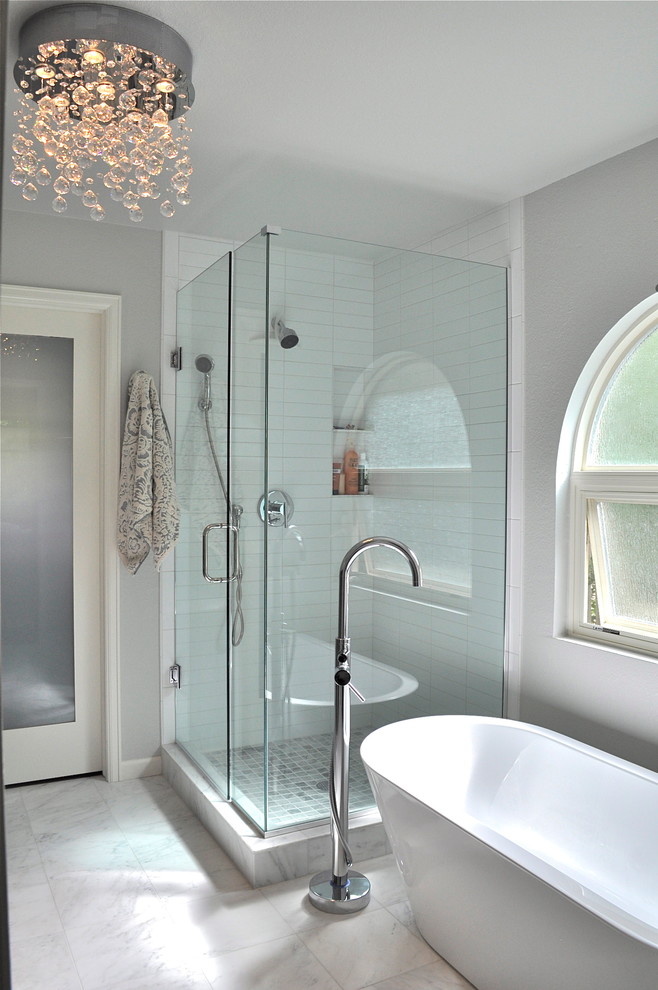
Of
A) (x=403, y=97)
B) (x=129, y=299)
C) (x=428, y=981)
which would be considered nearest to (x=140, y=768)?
(x=428, y=981)

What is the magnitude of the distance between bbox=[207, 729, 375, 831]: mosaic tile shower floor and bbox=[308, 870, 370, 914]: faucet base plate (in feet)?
0.77

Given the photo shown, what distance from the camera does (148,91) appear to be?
2098 millimetres

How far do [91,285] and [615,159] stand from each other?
2.35 m

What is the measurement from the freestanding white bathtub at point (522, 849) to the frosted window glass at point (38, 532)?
1.78 meters

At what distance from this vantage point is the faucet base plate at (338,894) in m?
2.62

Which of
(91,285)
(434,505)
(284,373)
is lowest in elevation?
(434,505)

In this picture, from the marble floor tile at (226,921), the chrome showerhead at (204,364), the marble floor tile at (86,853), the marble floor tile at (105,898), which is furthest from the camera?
the chrome showerhead at (204,364)

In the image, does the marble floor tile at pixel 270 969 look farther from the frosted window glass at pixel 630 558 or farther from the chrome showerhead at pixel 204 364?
the chrome showerhead at pixel 204 364

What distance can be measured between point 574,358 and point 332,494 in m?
1.09

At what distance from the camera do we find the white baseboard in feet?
12.3

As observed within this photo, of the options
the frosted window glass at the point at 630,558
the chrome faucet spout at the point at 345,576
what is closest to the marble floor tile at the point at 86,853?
the chrome faucet spout at the point at 345,576

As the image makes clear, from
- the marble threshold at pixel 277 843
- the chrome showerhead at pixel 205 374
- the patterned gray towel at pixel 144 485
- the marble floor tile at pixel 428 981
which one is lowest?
the marble floor tile at pixel 428 981

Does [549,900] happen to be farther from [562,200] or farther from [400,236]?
[400,236]

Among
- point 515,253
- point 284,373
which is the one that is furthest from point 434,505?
point 515,253
